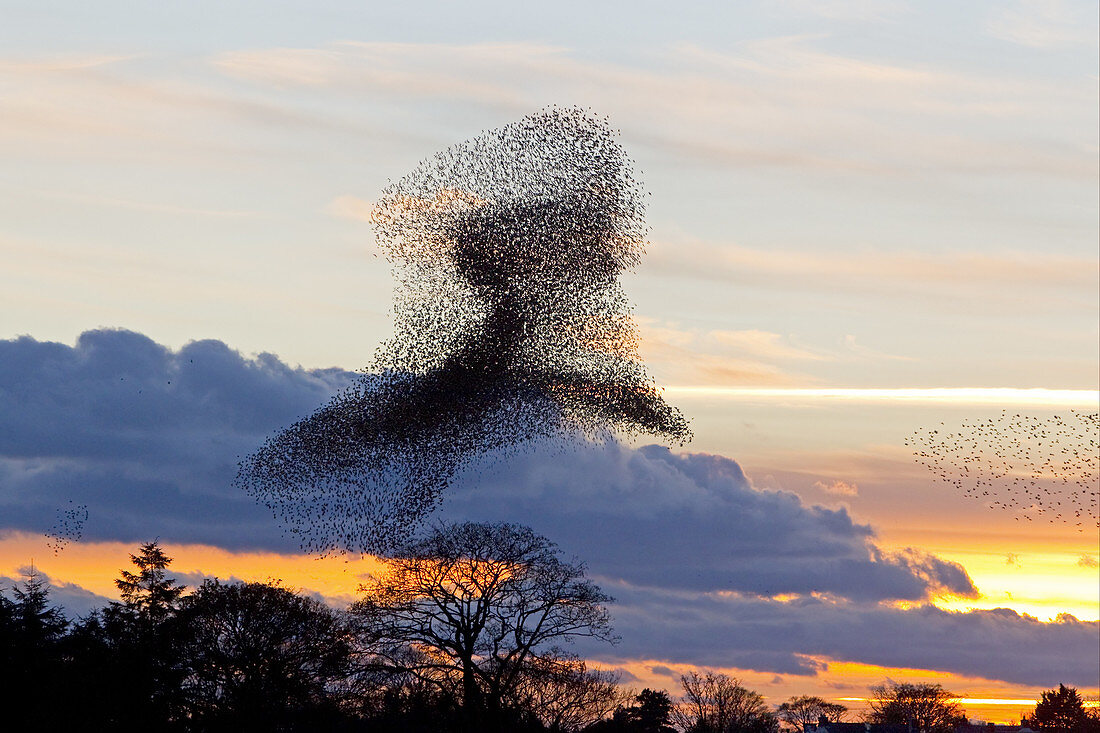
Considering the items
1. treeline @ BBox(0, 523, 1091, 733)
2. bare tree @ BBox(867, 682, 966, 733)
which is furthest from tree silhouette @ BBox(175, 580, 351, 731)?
bare tree @ BBox(867, 682, 966, 733)

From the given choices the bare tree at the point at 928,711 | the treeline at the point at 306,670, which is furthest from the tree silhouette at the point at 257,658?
the bare tree at the point at 928,711

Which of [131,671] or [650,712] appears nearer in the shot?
[131,671]

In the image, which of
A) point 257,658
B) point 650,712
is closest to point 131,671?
point 257,658

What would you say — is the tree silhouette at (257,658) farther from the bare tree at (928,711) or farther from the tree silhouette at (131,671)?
the bare tree at (928,711)

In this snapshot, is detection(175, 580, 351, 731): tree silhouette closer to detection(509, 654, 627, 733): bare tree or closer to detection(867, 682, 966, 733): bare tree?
detection(509, 654, 627, 733): bare tree

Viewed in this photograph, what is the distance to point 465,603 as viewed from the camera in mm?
78250

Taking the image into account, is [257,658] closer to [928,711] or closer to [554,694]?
[554,694]

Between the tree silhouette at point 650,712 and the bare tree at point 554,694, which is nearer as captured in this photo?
the bare tree at point 554,694

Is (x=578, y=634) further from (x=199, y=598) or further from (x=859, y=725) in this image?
(x=859, y=725)

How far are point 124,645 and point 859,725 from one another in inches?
5269

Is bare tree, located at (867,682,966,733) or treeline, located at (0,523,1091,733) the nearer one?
treeline, located at (0,523,1091,733)

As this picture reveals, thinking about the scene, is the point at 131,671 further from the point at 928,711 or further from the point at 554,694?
the point at 928,711

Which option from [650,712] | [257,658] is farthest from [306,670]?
[650,712]

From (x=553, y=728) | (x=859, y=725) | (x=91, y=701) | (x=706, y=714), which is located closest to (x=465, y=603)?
(x=553, y=728)
